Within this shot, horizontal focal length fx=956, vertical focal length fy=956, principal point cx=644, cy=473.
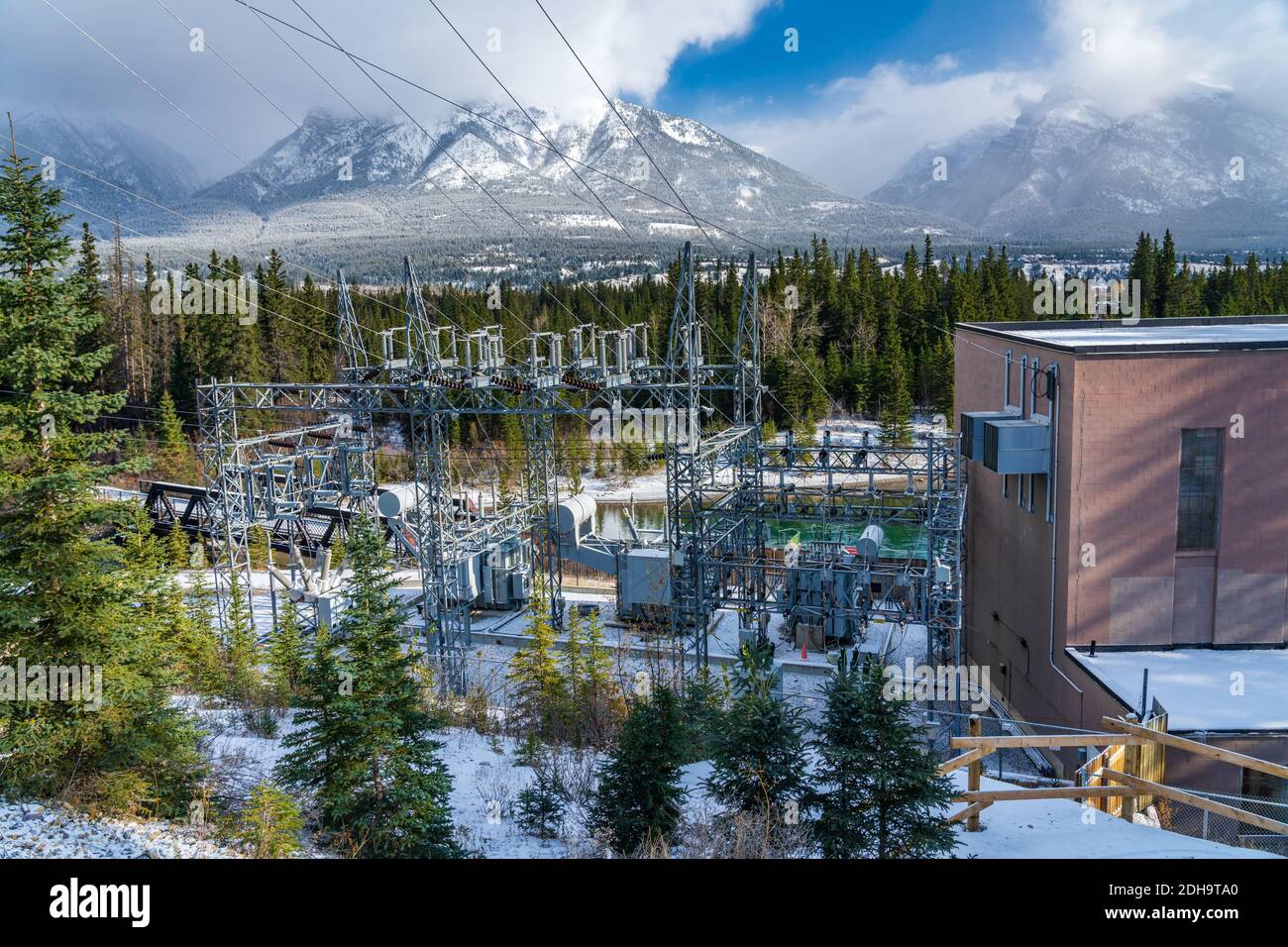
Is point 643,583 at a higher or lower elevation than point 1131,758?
lower

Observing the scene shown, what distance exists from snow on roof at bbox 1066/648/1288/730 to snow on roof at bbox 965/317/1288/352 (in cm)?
493

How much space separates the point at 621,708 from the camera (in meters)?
16.9

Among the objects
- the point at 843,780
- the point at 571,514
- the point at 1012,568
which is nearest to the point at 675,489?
the point at 571,514

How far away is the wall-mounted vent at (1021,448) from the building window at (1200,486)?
205cm

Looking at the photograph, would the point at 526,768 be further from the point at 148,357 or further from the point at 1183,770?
the point at 148,357

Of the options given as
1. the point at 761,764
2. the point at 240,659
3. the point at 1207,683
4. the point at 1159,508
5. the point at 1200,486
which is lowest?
the point at 240,659

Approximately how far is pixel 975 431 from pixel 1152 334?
6.10 metres

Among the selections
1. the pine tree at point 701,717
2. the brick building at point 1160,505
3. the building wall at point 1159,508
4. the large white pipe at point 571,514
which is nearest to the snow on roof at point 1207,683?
the brick building at point 1160,505

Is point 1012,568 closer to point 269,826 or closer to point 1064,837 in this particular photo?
point 1064,837

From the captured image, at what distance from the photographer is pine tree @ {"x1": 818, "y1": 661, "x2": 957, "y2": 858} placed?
7812mm

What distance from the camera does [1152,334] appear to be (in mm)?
20562

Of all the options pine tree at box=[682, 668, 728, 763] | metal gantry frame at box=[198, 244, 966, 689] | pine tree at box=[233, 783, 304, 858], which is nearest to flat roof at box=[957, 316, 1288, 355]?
metal gantry frame at box=[198, 244, 966, 689]

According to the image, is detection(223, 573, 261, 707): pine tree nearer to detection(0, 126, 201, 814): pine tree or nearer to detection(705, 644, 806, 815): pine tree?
detection(0, 126, 201, 814): pine tree
